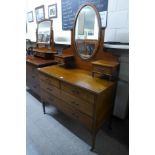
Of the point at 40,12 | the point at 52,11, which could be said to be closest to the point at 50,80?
the point at 52,11

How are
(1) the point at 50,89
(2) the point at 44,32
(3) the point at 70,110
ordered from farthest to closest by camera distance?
(2) the point at 44,32 < (1) the point at 50,89 < (3) the point at 70,110

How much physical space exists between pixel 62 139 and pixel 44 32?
1955 mm

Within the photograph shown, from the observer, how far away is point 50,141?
1.56 meters

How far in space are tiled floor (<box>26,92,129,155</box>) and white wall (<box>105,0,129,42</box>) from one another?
3.96ft

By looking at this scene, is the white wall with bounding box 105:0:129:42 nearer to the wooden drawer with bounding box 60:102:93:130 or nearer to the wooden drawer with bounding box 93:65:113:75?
the wooden drawer with bounding box 93:65:113:75

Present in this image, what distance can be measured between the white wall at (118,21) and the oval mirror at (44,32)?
1231mm

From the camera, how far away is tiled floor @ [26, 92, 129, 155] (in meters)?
1.43

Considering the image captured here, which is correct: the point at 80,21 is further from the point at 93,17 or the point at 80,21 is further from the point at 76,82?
the point at 76,82

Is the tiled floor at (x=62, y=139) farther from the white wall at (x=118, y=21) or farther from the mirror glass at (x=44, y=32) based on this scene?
the mirror glass at (x=44, y=32)

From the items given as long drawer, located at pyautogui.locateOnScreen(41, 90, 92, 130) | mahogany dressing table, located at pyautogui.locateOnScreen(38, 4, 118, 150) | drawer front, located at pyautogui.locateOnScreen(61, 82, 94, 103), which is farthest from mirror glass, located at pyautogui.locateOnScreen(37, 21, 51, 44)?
drawer front, located at pyautogui.locateOnScreen(61, 82, 94, 103)

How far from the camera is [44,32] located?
8.41 ft

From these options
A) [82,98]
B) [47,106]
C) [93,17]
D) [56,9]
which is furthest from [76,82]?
[56,9]

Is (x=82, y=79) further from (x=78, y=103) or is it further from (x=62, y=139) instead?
(x=62, y=139)

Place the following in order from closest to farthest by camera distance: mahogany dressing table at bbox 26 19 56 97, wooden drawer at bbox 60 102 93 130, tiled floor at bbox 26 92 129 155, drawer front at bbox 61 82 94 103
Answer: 1. drawer front at bbox 61 82 94 103
2. wooden drawer at bbox 60 102 93 130
3. tiled floor at bbox 26 92 129 155
4. mahogany dressing table at bbox 26 19 56 97
